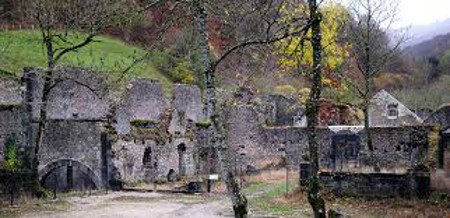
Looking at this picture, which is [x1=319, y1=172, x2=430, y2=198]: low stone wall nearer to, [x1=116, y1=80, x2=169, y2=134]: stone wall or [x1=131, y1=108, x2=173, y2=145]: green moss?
[x1=131, y1=108, x2=173, y2=145]: green moss

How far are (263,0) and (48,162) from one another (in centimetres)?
1751

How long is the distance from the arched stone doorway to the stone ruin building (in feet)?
0.13

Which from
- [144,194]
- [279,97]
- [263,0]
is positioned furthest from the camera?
[279,97]

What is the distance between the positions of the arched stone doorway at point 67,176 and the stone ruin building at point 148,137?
0.04 m

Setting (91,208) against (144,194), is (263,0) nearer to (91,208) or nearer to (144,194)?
(91,208)

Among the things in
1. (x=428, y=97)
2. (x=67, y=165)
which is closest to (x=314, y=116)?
(x=67, y=165)

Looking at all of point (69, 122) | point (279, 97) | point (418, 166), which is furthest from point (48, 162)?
point (279, 97)

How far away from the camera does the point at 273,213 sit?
18781 mm

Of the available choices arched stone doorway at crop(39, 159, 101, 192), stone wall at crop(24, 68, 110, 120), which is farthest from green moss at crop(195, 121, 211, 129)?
arched stone doorway at crop(39, 159, 101, 192)

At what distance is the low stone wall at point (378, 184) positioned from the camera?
63.1 ft

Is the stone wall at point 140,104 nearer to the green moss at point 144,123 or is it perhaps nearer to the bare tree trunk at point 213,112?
the green moss at point 144,123

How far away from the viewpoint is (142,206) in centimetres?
2114

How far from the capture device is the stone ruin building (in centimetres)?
2611

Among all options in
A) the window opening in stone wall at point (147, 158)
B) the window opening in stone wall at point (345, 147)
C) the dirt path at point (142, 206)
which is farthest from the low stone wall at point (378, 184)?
the window opening in stone wall at point (345, 147)
